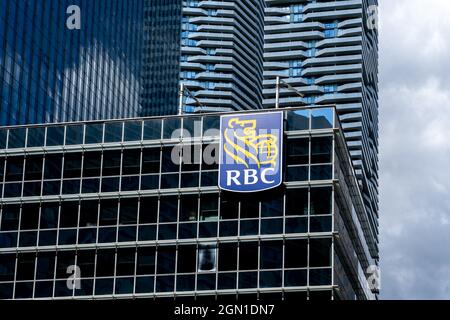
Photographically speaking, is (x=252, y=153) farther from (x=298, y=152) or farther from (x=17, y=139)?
(x=17, y=139)

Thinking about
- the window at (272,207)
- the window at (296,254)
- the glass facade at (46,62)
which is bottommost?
the window at (296,254)

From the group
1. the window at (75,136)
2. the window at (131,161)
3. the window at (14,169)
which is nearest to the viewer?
the window at (131,161)

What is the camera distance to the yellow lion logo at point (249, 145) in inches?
2987

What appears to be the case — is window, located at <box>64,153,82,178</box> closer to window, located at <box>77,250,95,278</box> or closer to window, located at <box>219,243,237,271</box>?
window, located at <box>77,250,95,278</box>

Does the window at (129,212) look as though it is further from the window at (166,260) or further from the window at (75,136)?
the window at (75,136)

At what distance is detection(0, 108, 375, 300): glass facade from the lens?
74.8 m

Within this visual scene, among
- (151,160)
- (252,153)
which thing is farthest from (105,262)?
(252,153)

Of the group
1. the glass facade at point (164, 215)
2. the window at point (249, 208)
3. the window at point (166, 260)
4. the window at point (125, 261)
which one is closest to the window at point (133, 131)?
the glass facade at point (164, 215)

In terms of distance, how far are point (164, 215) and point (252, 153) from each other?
751 centimetres

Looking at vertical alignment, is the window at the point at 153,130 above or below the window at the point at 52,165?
above

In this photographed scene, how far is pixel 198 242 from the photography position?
76438 millimetres

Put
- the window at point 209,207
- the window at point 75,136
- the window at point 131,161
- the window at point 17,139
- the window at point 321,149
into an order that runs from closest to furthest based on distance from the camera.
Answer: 1. the window at point 321,149
2. the window at point 209,207
3. the window at point 131,161
4. the window at point 75,136
5. the window at point 17,139

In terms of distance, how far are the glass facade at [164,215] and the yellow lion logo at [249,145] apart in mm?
1354
